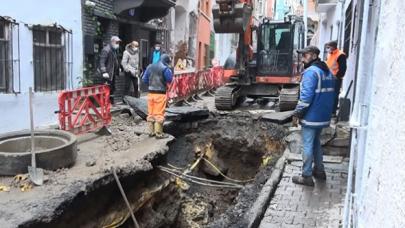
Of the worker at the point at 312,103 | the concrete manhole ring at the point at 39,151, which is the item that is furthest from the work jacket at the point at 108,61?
the worker at the point at 312,103

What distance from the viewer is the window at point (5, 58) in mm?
7945

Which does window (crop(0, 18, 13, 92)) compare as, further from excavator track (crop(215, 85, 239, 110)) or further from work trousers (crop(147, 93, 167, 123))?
excavator track (crop(215, 85, 239, 110))

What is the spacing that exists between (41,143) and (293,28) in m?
8.77

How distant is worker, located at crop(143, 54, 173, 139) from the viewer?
770 cm

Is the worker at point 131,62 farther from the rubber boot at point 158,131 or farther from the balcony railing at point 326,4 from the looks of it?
the balcony railing at point 326,4

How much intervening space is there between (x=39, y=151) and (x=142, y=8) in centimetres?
947

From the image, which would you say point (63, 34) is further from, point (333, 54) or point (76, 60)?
point (333, 54)

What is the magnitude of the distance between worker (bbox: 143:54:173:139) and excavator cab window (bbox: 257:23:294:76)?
5744 mm

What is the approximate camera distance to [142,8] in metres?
14.0

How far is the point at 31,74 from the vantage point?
8.87m

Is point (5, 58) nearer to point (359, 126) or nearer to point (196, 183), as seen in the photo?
point (196, 183)

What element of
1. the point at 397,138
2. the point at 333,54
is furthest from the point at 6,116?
the point at 397,138

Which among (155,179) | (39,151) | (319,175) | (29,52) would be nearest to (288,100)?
(155,179)

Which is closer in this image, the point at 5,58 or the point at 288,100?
the point at 5,58
